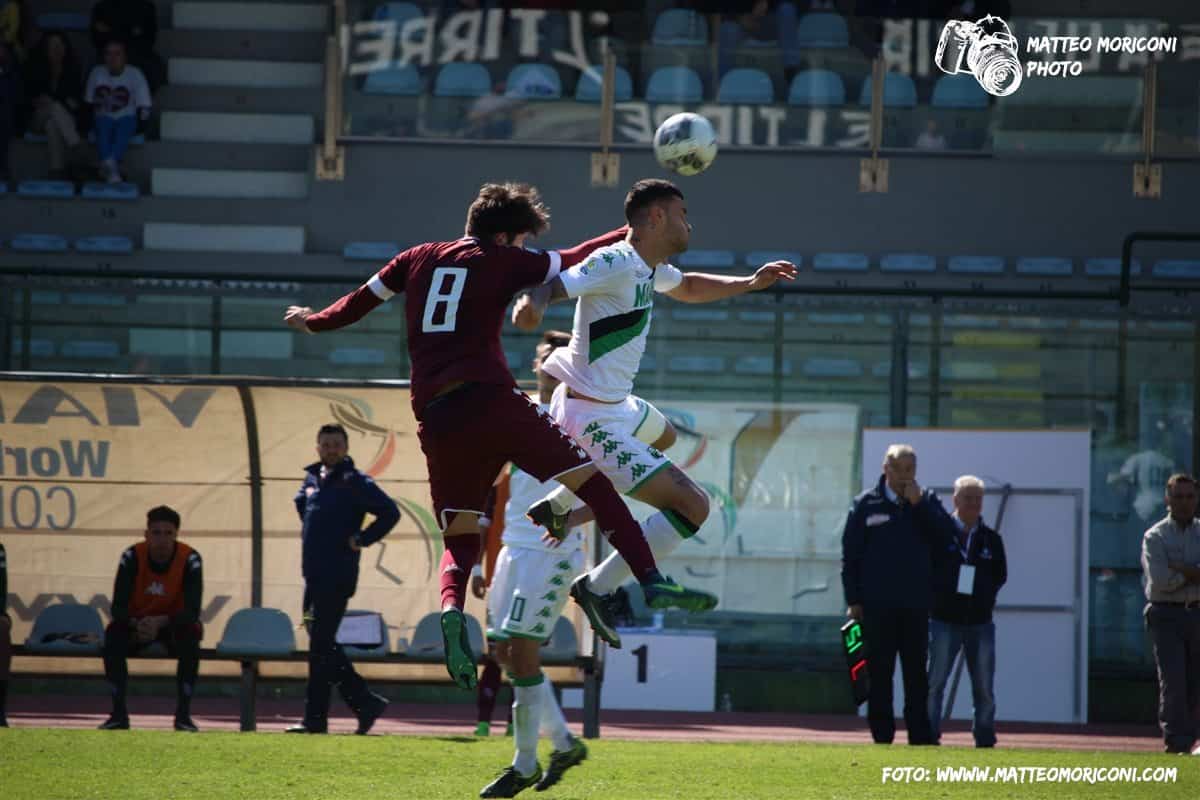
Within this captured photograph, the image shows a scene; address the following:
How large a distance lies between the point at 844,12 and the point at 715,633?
23.7 ft

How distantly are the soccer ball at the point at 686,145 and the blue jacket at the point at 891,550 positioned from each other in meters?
4.94

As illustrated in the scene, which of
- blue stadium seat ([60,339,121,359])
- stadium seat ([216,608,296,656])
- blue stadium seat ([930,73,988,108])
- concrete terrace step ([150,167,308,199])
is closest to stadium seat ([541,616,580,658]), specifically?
stadium seat ([216,608,296,656])

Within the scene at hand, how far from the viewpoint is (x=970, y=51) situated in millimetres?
17953

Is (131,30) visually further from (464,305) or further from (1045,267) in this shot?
(464,305)

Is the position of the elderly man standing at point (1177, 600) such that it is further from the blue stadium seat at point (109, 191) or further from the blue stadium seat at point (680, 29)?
the blue stadium seat at point (109, 191)

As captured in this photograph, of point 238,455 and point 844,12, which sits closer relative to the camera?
point 238,455

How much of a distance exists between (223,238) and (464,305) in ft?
41.0

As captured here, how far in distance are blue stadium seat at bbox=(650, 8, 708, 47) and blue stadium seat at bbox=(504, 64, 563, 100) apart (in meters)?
1.12

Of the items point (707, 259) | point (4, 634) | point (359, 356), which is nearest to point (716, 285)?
point (4, 634)

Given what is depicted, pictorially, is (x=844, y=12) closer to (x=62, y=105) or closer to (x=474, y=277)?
(x=62, y=105)

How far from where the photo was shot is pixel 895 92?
58.0 feet

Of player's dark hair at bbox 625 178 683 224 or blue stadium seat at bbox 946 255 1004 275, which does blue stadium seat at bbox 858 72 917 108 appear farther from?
player's dark hair at bbox 625 178 683 224

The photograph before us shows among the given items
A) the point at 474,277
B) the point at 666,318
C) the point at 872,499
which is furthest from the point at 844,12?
the point at 474,277

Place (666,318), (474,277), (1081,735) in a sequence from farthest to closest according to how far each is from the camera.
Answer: (666,318), (1081,735), (474,277)
